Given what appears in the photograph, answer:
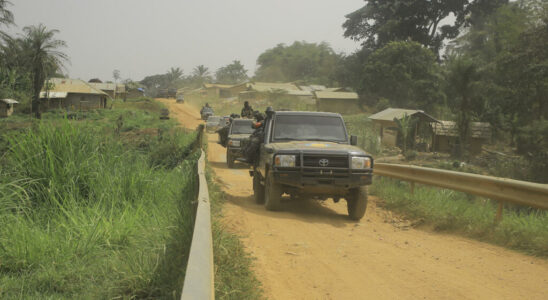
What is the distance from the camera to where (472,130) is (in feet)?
121

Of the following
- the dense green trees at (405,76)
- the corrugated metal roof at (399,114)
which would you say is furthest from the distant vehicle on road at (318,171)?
the dense green trees at (405,76)

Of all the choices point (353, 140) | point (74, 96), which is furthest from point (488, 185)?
point (74, 96)

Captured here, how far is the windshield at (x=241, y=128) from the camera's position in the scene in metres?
17.5

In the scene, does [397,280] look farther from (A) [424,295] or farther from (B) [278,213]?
(B) [278,213]

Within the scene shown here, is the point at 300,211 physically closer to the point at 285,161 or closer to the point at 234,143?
the point at 285,161

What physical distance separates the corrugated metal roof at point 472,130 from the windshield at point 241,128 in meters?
24.1

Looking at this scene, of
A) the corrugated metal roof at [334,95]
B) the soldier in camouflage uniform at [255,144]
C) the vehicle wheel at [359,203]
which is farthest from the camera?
the corrugated metal roof at [334,95]

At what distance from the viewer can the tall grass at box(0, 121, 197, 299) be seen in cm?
438

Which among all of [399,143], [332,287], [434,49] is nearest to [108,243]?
[332,287]

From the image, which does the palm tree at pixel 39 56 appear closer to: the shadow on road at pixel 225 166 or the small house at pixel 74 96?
the small house at pixel 74 96

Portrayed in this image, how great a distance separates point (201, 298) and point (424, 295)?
2.95 meters

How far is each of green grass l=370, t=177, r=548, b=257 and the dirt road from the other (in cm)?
30

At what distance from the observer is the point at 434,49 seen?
232 feet

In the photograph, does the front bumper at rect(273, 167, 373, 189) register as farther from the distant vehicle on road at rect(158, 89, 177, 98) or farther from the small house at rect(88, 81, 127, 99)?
the distant vehicle on road at rect(158, 89, 177, 98)
